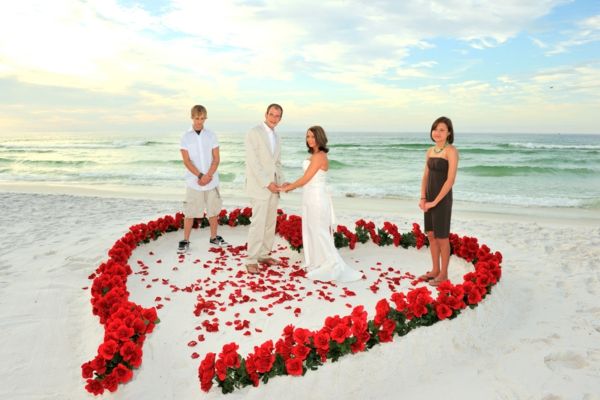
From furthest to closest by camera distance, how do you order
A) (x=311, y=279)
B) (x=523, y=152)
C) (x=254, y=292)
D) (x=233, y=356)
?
(x=523, y=152), (x=311, y=279), (x=254, y=292), (x=233, y=356)

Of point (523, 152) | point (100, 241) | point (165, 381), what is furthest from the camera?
point (523, 152)

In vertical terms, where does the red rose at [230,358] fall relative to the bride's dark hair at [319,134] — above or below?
below

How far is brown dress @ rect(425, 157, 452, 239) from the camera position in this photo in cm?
582

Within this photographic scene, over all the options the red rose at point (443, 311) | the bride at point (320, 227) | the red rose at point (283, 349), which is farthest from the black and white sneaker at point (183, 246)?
the red rose at point (443, 311)

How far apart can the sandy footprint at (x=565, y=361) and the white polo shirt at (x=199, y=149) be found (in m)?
6.01

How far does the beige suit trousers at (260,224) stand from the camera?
684 centimetres

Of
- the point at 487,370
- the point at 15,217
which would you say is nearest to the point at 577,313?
the point at 487,370

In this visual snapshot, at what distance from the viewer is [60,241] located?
29.0ft

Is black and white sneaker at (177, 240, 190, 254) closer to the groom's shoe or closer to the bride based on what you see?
the groom's shoe

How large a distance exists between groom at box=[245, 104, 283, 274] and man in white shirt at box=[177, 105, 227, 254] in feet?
4.26

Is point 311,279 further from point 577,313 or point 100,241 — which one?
point 100,241

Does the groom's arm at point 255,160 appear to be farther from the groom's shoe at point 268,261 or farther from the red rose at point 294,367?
the red rose at point 294,367

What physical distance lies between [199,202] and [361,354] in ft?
15.8

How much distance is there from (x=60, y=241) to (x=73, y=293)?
3208mm
